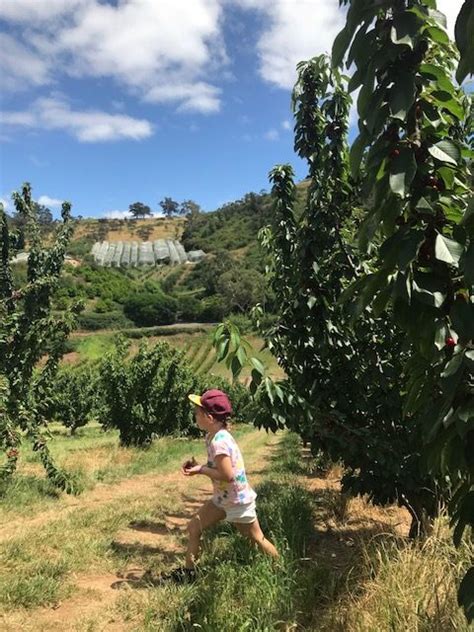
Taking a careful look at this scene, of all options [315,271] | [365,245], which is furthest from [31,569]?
[365,245]

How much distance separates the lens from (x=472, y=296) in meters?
1.86

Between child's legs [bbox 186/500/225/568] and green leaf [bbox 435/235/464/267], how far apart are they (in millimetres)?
3080

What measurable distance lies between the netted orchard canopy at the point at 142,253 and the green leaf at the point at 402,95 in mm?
112172

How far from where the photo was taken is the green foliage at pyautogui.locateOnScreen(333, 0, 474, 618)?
1523 mm

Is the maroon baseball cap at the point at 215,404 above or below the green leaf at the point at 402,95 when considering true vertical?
below

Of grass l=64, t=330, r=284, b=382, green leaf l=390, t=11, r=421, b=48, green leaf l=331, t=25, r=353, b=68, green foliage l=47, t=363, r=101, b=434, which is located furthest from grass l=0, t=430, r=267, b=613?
grass l=64, t=330, r=284, b=382

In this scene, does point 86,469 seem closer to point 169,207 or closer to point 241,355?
point 241,355

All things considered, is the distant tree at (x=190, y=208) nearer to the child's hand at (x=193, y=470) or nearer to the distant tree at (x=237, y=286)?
the distant tree at (x=237, y=286)

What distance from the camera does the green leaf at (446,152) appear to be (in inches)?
66.2

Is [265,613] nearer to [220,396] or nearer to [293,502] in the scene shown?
[220,396]

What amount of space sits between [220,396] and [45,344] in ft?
13.7

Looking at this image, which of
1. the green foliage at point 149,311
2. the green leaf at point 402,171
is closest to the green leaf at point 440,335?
the green leaf at point 402,171

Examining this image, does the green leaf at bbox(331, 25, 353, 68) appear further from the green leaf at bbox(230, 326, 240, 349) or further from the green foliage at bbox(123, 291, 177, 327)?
the green foliage at bbox(123, 291, 177, 327)

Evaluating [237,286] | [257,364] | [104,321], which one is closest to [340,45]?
[257,364]
